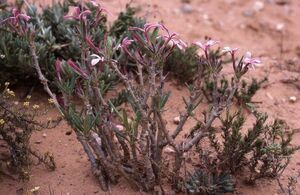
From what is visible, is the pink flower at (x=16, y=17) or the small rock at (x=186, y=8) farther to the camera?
the small rock at (x=186, y=8)

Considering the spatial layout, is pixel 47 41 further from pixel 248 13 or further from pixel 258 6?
pixel 258 6

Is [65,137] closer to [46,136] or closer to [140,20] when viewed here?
[46,136]

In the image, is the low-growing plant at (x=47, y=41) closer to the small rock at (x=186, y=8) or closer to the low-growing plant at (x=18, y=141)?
the low-growing plant at (x=18, y=141)

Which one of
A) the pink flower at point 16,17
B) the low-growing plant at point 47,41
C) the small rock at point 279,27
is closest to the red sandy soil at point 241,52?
the small rock at point 279,27

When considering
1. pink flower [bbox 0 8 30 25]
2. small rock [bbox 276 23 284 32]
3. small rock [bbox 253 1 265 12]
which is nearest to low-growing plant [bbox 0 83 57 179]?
pink flower [bbox 0 8 30 25]

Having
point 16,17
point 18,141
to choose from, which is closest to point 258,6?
point 18,141

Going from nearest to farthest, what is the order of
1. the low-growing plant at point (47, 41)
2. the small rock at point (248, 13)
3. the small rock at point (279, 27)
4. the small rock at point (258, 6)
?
the low-growing plant at point (47, 41) → the small rock at point (279, 27) → the small rock at point (248, 13) → the small rock at point (258, 6)
